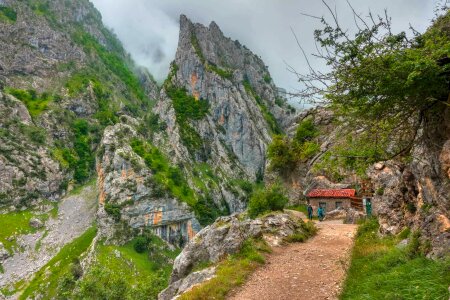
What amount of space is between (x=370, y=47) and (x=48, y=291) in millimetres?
125850

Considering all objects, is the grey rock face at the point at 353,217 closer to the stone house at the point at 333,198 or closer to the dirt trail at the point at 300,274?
the stone house at the point at 333,198

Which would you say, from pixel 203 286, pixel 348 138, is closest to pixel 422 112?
pixel 348 138

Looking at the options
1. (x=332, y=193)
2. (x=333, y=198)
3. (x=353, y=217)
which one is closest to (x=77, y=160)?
(x=332, y=193)

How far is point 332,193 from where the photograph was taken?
4669 cm

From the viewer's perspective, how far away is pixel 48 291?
109188mm

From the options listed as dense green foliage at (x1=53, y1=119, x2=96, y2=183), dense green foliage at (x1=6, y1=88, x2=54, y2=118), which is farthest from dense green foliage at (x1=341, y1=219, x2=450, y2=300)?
dense green foliage at (x1=6, y1=88, x2=54, y2=118)

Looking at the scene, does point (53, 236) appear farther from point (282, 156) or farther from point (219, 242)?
point (219, 242)

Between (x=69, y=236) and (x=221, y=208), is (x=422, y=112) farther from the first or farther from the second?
(x=221, y=208)

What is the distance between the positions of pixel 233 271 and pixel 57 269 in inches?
4926

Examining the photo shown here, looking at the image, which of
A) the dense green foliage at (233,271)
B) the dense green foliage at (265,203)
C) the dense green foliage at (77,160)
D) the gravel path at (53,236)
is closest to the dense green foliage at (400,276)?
the dense green foliage at (233,271)

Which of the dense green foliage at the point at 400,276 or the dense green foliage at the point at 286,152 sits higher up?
the dense green foliage at the point at 286,152

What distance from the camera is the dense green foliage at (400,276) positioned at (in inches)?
313

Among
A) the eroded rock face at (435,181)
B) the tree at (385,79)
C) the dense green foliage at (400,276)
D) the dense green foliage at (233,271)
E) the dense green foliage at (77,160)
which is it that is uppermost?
the dense green foliage at (77,160)

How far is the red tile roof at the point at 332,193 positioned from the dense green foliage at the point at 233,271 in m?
27.7
